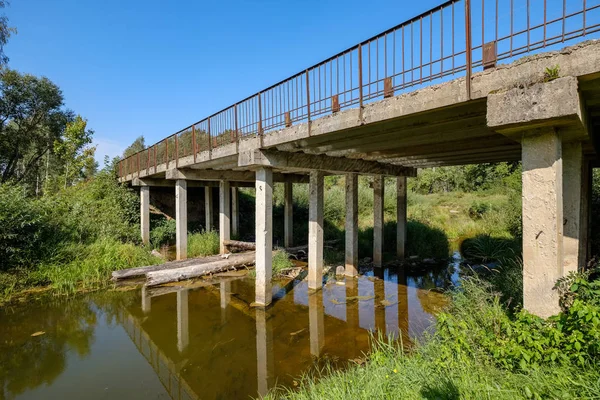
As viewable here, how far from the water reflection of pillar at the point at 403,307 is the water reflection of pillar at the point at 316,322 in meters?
1.64

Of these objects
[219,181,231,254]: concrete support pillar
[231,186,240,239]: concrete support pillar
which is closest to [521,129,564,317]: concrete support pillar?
[219,181,231,254]: concrete support pillar

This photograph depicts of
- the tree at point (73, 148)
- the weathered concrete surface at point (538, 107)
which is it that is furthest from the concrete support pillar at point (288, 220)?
the tree at point (73, 148)

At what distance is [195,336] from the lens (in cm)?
621

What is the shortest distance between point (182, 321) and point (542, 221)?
721cm

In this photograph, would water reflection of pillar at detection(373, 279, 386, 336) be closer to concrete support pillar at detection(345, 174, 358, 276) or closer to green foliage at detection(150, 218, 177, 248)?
concrete support pillar at detection(345, 174, 358, 276)

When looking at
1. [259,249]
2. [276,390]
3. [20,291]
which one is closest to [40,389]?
[276,390]

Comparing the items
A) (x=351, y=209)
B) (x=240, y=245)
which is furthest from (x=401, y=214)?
(x=240, y=245)

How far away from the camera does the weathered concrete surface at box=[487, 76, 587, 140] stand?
10.1ft

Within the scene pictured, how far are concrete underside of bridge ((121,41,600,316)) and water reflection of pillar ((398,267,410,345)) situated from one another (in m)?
2.39

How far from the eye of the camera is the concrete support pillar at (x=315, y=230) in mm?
8383

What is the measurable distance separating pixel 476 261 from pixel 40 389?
13262 mm

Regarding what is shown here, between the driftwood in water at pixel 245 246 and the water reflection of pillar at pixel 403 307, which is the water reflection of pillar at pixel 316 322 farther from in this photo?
the driftwood in water at pixel 245 246

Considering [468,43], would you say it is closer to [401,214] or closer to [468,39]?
[468,39]

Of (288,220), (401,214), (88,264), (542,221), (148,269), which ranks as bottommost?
(148,269)
